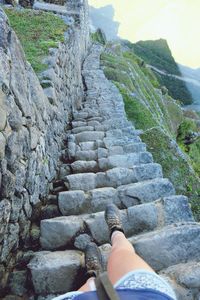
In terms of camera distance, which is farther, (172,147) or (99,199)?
(172,147)

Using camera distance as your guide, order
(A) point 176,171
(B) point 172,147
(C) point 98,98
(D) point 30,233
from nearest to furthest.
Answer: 1. (D) point 30,233
2. (A) point 176,171
3. (B) point 172,147
4. (C) point 98,98

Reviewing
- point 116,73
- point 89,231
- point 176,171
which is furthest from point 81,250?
point 116,73

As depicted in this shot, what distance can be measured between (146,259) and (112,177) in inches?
56.7

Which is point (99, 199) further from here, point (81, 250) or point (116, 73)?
point (116, 73)

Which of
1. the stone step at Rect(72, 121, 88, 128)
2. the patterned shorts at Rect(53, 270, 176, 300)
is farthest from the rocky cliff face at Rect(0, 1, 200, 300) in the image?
the stone step at Rect(72, 121, 88, 128)

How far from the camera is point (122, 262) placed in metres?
1.85

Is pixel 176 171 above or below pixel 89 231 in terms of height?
below

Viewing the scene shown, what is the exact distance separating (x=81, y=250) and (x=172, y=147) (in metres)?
4.41

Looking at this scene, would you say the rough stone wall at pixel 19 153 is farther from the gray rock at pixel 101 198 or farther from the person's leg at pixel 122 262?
the person's leg at pixel 122 262

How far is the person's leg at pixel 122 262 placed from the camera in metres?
1.74

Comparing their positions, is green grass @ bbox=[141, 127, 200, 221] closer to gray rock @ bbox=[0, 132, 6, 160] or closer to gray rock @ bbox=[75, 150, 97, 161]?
gray rock @ bbox=[75, 150, 97, 161]

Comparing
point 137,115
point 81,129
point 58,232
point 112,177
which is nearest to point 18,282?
point 58,232

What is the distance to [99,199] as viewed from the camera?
134 inches

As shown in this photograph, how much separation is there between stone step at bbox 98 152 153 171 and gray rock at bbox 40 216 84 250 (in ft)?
4.64
